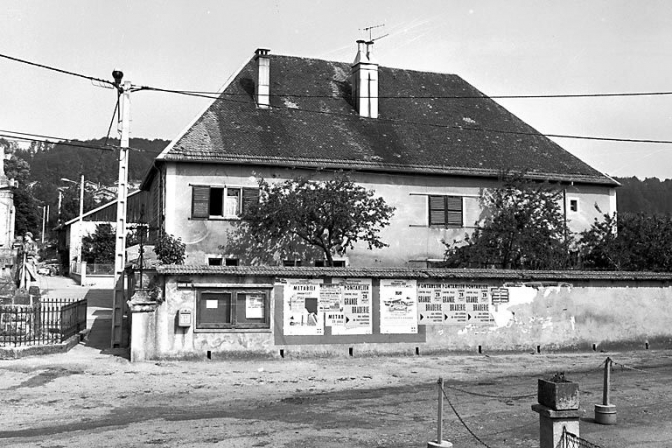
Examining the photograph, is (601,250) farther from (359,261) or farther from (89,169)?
(89,169)

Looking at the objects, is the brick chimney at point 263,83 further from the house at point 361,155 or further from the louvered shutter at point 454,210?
the louvered shutter at point 454,210

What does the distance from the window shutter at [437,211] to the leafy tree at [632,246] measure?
22.5 feet

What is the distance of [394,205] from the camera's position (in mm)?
30062

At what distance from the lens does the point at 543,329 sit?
2156cm

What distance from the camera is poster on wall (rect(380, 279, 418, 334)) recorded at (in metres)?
20.0

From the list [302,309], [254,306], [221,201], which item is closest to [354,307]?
[302,309]

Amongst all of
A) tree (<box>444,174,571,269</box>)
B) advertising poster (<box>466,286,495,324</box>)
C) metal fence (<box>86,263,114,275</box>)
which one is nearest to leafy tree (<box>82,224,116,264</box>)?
metal fence (<box>86,263,114,275</box>)

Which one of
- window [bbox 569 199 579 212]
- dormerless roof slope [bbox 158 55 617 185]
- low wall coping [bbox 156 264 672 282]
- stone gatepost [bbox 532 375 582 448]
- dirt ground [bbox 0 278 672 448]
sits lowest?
dirt ground [bbox 0 278 672 448]

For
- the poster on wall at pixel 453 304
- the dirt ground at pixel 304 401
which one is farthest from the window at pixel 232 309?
the poster on wall at pixel 453 304

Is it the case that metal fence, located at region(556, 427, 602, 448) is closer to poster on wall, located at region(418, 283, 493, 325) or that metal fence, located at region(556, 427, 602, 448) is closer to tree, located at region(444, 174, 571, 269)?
poster on wall, located at region(418, 283, 493, 325)

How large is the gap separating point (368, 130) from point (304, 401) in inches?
796

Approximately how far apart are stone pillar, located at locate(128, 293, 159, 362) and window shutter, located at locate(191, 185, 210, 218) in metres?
9.54

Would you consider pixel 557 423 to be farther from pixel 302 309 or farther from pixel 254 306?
pixel 254 306

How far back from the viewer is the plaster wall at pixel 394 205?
89.5 ft
